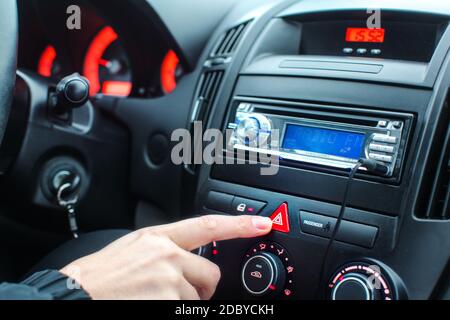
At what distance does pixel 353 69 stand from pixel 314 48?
9.4 inches

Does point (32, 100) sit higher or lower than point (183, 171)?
higher

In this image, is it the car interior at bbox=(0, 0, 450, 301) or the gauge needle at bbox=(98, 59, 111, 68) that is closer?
the car interior at bbox=(0, 0, 450, 301)

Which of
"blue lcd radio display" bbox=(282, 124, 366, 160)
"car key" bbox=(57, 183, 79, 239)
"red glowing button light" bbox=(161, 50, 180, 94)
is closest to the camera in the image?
"blue lcd radio display" bbox=(282, 124, 366, 160)

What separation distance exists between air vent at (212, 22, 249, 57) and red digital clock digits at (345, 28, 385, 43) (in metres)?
0.26

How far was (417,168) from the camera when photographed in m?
0.89

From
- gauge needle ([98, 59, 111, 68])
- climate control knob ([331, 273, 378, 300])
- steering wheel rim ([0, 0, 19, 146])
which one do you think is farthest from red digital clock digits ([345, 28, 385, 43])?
gauge needle ([98, 59, 111, 68])

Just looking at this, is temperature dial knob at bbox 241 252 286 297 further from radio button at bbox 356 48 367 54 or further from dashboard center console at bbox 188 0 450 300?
radio button at bbox 356 48 367 54

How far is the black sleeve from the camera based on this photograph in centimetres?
70

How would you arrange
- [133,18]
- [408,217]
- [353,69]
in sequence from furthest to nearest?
[133,18] → [353,69] → [408,217]

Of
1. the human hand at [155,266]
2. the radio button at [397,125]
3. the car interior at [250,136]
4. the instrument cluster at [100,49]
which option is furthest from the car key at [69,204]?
the radio button at [397,125]

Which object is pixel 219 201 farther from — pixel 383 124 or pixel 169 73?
pixel 169 73

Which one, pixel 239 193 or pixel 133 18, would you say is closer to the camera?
pixel 239 193

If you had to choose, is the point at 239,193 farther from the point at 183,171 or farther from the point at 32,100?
the point at 32,100

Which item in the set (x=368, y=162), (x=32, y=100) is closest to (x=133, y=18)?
(x=32, y=100)
